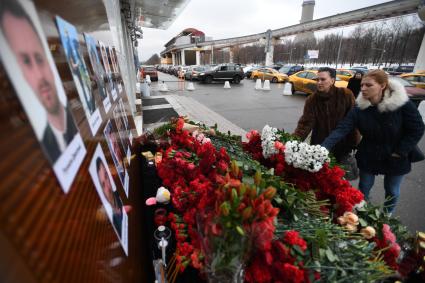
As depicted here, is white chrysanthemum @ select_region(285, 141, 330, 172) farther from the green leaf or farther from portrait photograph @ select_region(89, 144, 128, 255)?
portrait photograph @ select_region(89, 144, 128, 255)

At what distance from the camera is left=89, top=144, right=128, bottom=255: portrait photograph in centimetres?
83

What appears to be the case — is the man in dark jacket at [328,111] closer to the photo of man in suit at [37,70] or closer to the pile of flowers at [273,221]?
the pile of flowers at [273,221]

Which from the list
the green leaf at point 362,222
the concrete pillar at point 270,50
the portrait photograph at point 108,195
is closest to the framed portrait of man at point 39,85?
the portrait photograph at point 108,195

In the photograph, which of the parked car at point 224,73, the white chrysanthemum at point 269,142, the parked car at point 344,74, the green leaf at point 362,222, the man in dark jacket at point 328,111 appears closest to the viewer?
the green leaf at point 362,222

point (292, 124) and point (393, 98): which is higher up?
point (393, 98)

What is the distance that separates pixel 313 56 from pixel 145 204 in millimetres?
25441

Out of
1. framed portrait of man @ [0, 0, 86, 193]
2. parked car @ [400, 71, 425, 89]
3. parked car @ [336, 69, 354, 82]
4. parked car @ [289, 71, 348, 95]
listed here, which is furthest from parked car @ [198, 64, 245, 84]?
framed portrait of man @ [0, 0, 86, 193]

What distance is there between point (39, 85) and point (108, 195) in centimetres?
52

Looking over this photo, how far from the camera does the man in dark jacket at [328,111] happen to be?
97.7 inches

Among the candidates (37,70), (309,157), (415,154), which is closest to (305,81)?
(415,154)

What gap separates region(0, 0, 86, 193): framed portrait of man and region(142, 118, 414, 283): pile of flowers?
18.8 inches

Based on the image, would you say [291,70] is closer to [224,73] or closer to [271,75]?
[271,75]

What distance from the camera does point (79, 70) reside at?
89 cm

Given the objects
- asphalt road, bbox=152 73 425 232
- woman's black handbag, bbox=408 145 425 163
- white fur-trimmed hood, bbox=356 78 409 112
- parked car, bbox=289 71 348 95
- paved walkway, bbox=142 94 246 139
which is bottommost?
asphalt road, bbox=152 73 425 232
